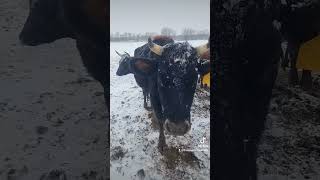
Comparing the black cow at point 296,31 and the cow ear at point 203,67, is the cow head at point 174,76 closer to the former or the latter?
the cow ear at point 203,67

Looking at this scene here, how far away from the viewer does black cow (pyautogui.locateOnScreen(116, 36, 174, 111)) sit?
340 cm

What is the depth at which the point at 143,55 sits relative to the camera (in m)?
3.48

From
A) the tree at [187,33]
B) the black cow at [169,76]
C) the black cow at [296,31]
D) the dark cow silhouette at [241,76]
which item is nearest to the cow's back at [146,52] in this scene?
the black cow at [169,76]

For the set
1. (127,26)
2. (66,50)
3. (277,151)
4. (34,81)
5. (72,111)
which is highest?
(127,26)

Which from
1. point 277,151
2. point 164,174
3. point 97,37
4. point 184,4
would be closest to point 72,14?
point 97,37

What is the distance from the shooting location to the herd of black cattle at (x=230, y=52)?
3.32 m

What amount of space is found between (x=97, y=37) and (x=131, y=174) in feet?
4.00

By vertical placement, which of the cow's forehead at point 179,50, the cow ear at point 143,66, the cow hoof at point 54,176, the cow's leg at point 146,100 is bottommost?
the cow hoof at point 54,176

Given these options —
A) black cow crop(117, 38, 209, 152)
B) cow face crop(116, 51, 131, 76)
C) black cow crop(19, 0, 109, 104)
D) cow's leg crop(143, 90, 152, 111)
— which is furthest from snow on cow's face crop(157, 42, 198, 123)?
black cow crop(19, 0, 109, 104)

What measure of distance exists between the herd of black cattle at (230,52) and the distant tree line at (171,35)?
0.05m

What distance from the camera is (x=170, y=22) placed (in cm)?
340

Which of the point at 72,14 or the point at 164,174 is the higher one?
the point at 72,14

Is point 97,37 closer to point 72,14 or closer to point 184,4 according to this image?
point 72,14

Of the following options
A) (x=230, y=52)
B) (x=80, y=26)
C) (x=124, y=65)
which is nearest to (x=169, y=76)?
(x=124, y=65)
